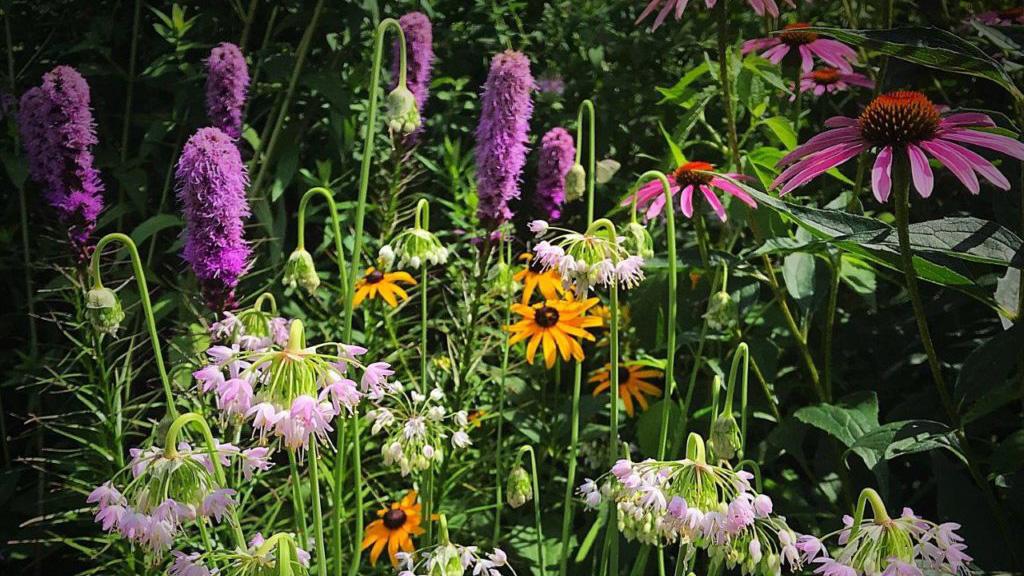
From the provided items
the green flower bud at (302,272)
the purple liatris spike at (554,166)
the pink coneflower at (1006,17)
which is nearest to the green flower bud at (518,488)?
the green flower bud at (302,272)

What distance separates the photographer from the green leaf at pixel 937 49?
37.0 inches

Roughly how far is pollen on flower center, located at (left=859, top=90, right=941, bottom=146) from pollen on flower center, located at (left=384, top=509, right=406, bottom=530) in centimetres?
109

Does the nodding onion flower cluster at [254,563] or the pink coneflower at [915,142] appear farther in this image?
the pink coneflower at [915,142]

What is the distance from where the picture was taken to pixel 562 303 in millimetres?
1687

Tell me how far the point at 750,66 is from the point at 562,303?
0.60m

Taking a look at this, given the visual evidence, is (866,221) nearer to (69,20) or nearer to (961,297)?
(961,297)

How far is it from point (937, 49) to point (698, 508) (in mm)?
585

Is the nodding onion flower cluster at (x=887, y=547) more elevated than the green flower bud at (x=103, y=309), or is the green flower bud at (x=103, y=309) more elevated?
the green flower bud at (x=103, y=309)

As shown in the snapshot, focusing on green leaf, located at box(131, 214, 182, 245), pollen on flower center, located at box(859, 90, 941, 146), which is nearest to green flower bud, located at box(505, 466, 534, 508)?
pollen on flower center, located at box(859, 90, 941, 146)

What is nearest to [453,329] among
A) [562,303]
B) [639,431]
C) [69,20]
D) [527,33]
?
[562,303]

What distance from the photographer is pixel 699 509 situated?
2.88 ft

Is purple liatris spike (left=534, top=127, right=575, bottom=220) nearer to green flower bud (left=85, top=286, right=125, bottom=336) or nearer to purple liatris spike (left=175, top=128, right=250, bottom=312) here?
purple liatris spike (left=175, top=128, right=250, bottom=312)

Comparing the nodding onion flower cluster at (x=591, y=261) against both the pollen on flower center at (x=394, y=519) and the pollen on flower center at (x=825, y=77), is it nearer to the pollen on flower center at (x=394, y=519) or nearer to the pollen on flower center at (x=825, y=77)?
the pollen on flower center at (x=394, y=519)

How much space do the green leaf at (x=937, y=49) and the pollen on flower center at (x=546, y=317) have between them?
2.89 feet
